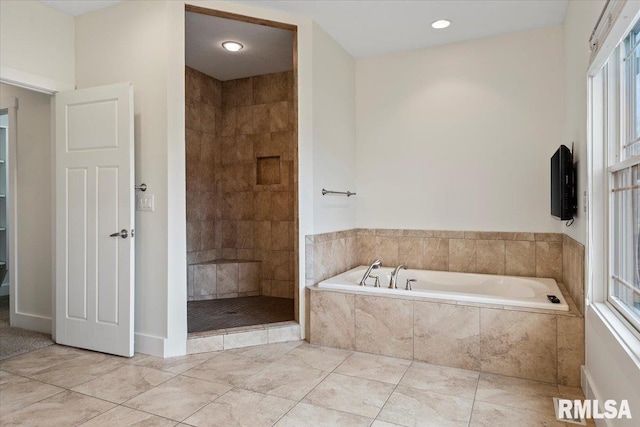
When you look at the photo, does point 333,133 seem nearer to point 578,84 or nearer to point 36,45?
point 578,84

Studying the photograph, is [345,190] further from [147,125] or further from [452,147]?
[147,125]

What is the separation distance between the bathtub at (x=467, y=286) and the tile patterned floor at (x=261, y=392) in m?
0.47

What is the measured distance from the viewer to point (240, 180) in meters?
4.71

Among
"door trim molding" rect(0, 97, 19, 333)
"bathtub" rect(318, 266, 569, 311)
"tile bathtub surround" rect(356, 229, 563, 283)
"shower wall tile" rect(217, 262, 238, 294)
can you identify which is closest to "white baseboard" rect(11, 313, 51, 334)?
"door trim molding" rect(0, 97, 19, 333)

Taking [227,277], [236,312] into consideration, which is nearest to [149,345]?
[236,312]

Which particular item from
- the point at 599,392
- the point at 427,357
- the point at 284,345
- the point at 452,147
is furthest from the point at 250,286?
the point at 599,392

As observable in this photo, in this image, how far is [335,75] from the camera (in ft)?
12.1

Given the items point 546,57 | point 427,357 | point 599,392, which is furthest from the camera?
point 546,57

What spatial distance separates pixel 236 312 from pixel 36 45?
8.62 feet

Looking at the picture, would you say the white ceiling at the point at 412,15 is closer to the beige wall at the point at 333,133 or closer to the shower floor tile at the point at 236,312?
the beige wall at the point at 333,133

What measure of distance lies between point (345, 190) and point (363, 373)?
1.78 meters

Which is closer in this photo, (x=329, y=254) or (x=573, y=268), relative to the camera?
(x=573, y=268)

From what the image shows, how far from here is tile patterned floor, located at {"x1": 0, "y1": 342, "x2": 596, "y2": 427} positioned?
203 cm

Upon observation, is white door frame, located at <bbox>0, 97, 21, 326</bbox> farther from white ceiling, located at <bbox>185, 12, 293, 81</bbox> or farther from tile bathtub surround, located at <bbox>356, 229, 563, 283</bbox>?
tile bathtub surround, located at <bbox>356, 229, 563, 283</bbox>
